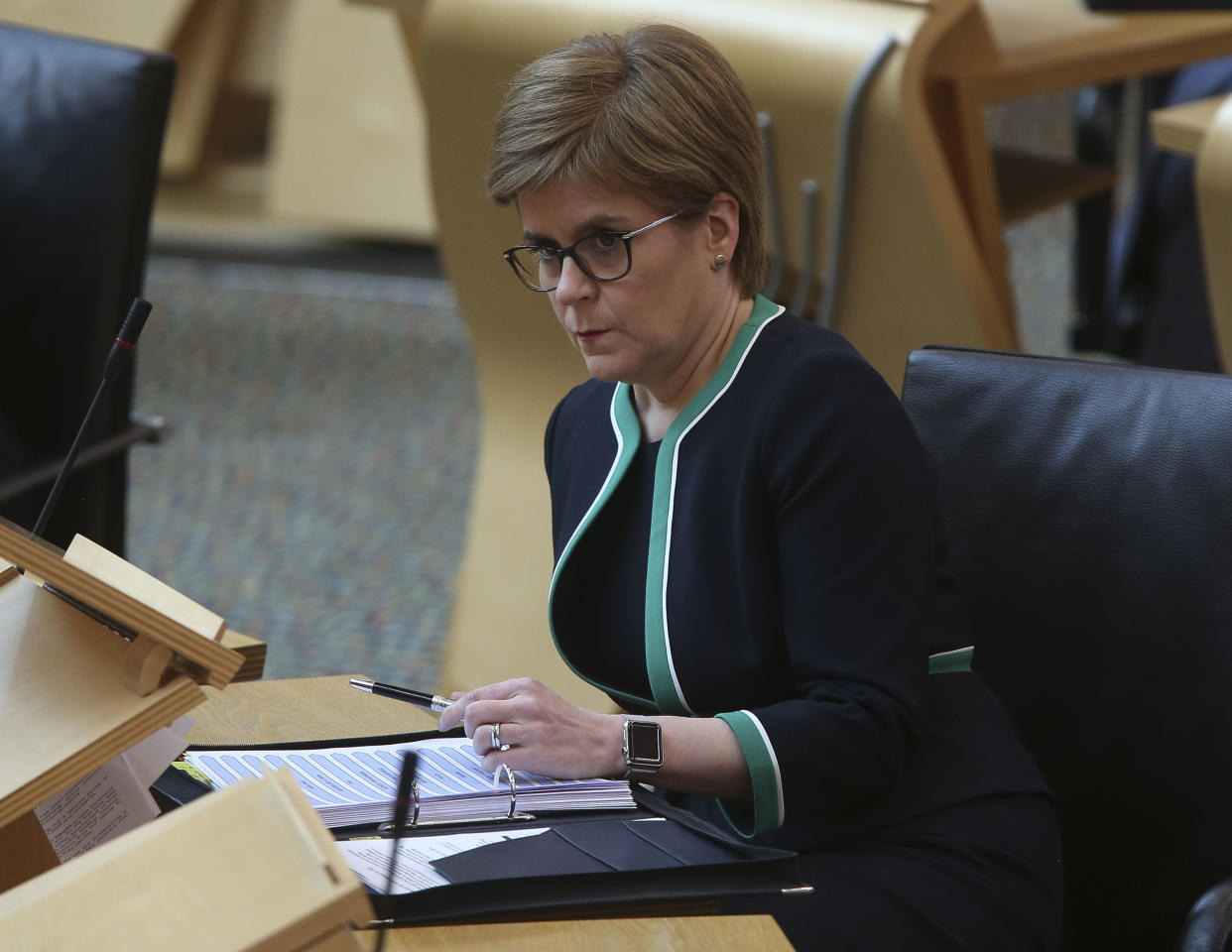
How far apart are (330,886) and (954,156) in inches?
75.0

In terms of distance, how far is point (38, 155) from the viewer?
2.11 meters

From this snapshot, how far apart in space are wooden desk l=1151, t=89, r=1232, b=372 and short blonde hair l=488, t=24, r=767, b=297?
1.11 meters

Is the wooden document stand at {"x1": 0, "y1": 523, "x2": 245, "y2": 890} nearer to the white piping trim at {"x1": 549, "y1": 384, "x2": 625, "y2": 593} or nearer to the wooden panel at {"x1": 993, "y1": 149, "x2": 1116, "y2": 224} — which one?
the white piping trim at {"x1": 549, "y1": 384, "x2": 625, "y2": 593}

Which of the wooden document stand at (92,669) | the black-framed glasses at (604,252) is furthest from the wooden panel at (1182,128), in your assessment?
the wooden document stand at (92,669)

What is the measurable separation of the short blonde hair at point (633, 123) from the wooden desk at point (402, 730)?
0.47m

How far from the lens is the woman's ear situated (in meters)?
1.36

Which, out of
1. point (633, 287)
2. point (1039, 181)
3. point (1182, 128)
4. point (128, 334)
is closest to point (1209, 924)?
point (633, 287)

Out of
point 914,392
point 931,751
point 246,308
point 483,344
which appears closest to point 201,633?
point 931,751

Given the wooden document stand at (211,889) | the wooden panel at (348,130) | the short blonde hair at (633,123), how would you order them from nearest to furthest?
the wooden document stand at (211,889), the short blonde hair at (633,123), the wooden panel at (348,130)

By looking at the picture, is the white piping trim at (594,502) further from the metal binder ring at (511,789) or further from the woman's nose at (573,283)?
the metal binder ring at (511,789)

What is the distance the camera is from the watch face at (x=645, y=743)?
1.17 m

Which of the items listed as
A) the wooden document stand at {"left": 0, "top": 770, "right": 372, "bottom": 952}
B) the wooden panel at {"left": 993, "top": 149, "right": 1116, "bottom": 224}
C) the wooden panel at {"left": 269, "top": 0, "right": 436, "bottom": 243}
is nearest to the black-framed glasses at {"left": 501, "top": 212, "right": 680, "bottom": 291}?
the wooden document stand at {"left": 0, "top": 770, "right": 372, "bottom": 952}

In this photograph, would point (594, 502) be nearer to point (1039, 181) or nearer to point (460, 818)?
point (460, 818)

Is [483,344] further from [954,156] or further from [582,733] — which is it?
[582,733]
